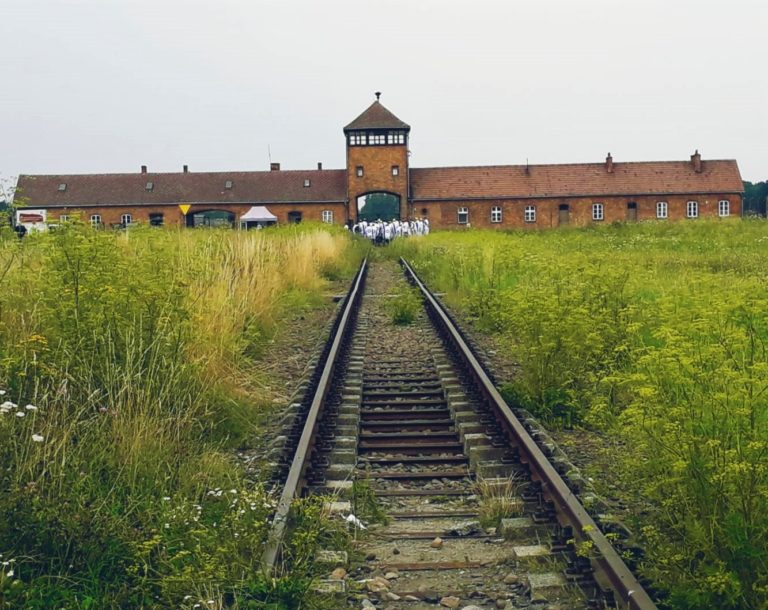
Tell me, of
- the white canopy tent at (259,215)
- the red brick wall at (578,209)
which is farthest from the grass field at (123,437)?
the red brick wall at (578,209)

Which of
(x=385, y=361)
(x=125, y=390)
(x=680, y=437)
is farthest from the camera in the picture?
(x=385, y=361)

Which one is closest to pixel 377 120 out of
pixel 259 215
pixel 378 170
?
pixel 378 170

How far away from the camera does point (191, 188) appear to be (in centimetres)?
6794

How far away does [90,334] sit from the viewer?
5996mm

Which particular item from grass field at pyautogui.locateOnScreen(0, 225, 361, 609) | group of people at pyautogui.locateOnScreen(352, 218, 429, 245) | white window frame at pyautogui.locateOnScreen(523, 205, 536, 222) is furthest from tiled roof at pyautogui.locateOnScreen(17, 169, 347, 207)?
grass field at pyautogui.locateOnScreen(0, 225, 361, 609)

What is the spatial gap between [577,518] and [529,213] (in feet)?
204

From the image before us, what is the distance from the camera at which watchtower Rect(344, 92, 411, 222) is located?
6384 cm

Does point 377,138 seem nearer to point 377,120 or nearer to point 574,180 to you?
point 377,120

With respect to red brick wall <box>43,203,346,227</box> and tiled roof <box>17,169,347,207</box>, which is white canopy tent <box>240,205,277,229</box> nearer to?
red brick wall <box>43,203,346,227</box>

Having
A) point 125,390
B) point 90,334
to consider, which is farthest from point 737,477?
point 90,334

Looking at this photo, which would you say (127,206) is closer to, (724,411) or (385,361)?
(385,361)

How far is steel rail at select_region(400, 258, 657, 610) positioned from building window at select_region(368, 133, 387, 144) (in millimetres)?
58038

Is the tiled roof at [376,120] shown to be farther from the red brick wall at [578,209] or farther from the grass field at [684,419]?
the grass field at [684,419]

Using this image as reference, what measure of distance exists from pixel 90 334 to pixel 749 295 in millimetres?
4664
